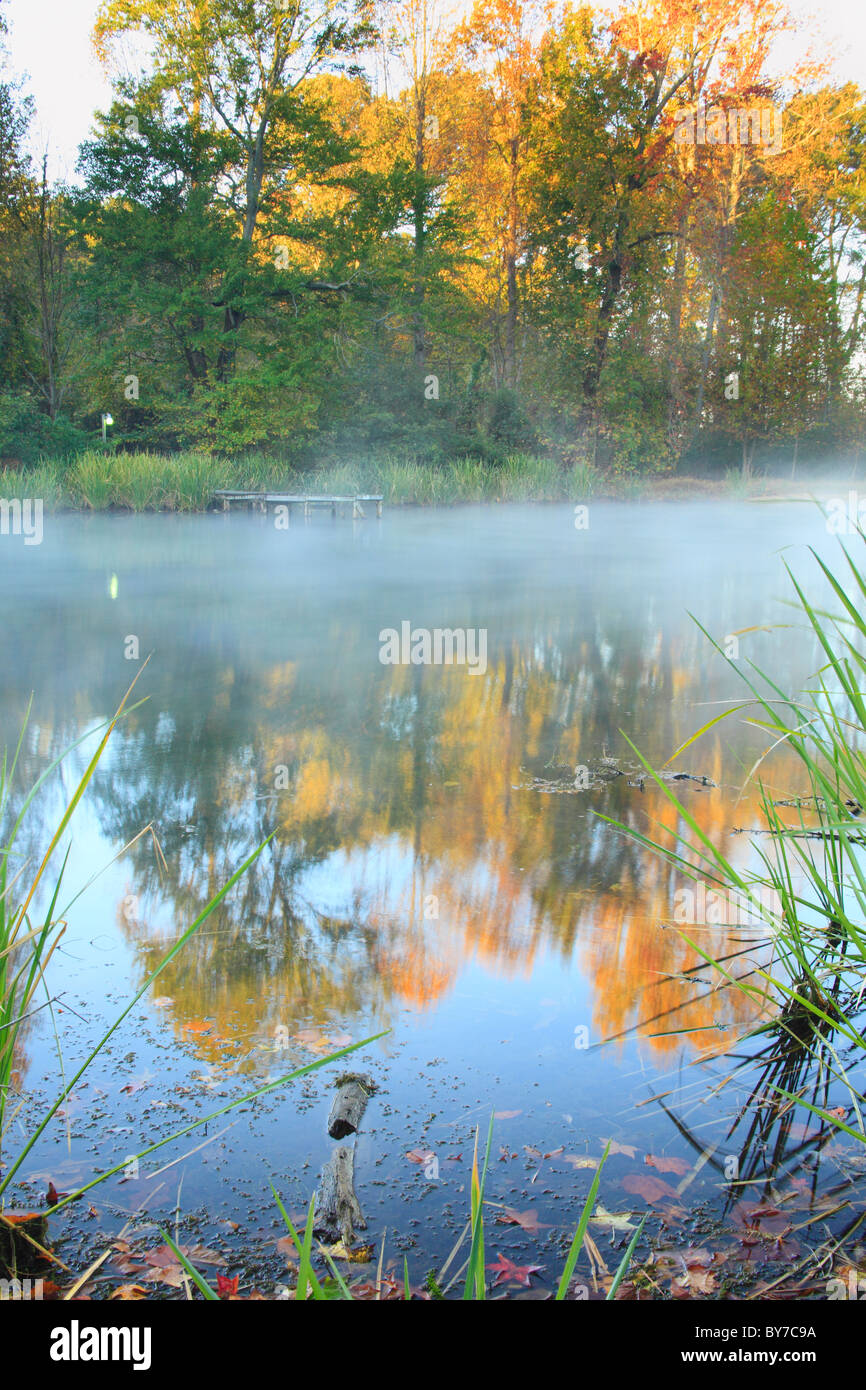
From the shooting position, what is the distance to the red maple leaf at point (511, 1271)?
5.42 ft

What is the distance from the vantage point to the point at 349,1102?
2.08m

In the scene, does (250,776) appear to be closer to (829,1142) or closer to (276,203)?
(829,1142)

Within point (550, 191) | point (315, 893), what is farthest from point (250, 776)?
point (550, 191)

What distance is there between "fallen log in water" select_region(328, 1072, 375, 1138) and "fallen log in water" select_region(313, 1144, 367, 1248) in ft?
0.43

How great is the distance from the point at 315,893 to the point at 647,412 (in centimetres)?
2775

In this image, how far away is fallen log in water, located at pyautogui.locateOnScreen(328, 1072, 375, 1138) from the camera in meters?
2.01

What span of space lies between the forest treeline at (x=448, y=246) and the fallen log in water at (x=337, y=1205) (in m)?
20.6

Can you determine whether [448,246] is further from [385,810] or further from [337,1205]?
[337,1205]

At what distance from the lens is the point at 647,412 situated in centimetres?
2881

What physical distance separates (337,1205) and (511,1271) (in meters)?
0.32
